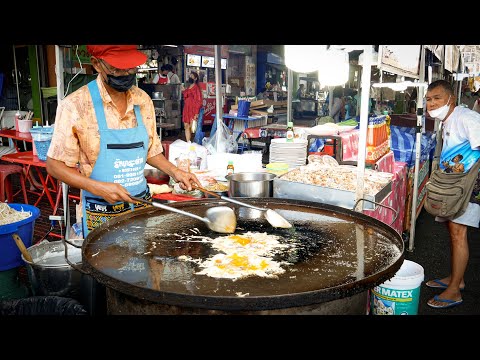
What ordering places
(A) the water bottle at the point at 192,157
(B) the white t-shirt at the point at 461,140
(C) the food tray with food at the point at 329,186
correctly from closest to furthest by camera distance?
(C) the food tray with food at the point at 329,186 → (B) the white t-shirt at the point at 461,140 → (A) the water bottle at the point at 192,157

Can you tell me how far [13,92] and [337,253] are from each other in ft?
45.4

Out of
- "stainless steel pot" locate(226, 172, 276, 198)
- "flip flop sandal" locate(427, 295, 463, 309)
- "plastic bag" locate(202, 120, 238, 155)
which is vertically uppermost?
"plastic bag" locate(202, 120, 238, 155)

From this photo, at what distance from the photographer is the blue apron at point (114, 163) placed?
2855 millimetres

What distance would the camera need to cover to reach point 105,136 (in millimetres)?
→ 2846

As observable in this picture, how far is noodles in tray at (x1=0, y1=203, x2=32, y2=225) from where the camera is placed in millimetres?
3856

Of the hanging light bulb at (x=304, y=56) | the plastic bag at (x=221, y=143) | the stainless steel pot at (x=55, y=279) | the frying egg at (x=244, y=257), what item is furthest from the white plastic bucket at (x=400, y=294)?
the plastic bag at (x=221, y=143)

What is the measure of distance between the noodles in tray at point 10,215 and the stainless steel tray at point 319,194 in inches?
97.6

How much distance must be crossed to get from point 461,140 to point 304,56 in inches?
74.5

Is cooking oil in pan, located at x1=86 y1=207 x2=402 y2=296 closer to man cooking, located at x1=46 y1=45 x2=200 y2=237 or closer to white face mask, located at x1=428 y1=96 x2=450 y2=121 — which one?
man cooking, located at x1=46 y1=45 x2=200 y2=237

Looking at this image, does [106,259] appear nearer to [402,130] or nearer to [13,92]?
[402,130]

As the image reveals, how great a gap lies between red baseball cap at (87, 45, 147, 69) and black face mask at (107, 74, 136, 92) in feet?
0.44

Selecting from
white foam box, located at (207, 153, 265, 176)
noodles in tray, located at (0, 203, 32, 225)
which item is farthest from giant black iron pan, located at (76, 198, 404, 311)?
white foam box, located at (207, 153, 265, 176)

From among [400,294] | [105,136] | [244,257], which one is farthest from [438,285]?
[105,136]

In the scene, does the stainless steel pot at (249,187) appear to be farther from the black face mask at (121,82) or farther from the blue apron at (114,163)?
the black face mask at (121,82)
